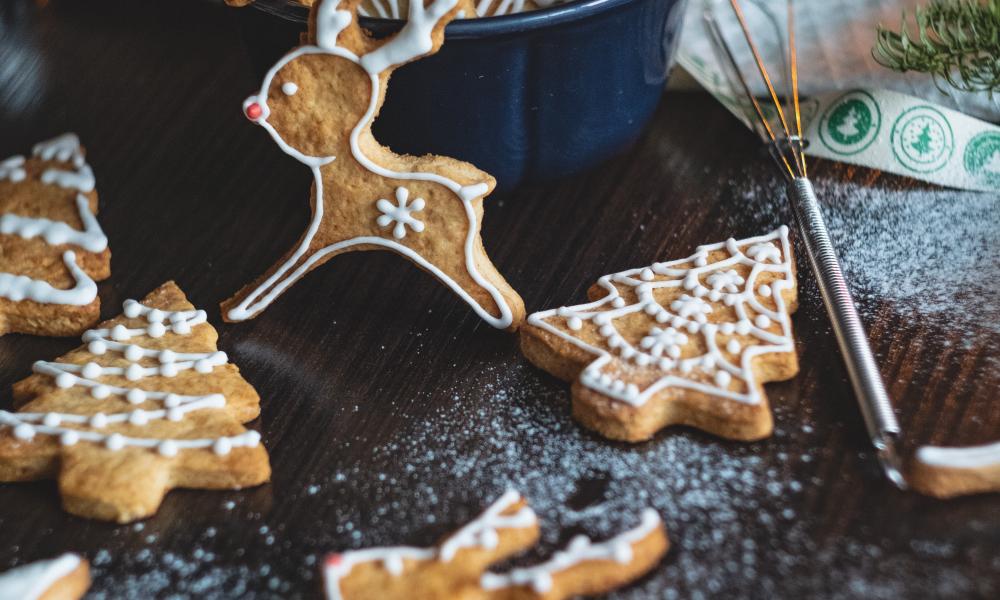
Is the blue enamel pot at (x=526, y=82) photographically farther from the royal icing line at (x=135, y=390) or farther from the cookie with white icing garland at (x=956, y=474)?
the cookie with white icing garland at (x=956, y=474)

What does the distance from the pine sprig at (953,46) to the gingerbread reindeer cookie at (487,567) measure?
1.63 ft

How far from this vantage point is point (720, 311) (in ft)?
2.68

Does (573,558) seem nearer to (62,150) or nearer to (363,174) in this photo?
(363,174)

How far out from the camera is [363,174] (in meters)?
0.81

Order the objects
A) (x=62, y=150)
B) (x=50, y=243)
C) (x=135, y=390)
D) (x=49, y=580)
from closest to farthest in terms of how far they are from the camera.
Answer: (x=49, y=580), (x=135, y=390), (x=50, y=243), (x=62, y=150)

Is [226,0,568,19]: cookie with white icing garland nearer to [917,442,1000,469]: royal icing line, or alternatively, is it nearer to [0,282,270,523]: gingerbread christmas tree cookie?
[0,282,270,523]: gingerbread christmas tree cookie

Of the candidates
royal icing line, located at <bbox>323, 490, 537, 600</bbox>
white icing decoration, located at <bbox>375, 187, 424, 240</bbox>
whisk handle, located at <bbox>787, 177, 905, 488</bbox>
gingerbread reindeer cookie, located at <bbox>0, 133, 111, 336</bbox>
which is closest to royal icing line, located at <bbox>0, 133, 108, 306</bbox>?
gingerbread reindeer cookie, located at <bbox>0, 133, 111, 336</bbox>

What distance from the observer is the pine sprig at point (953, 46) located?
91cm

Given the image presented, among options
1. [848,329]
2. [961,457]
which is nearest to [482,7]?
[848,329]

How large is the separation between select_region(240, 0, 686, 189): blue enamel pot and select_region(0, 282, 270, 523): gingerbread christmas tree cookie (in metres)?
0.23

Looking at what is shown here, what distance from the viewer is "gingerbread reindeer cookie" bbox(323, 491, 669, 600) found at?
2.10 feet

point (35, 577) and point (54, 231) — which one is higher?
point (54, 231)

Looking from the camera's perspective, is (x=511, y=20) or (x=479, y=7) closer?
(x=511, y=20)

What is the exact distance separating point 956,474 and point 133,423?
0.53 m
